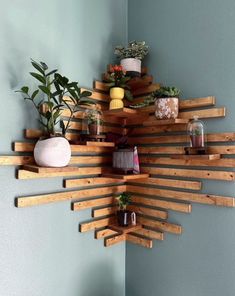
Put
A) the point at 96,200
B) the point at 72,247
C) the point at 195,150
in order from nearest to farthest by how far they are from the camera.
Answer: the point at 195,150
the point at 72,247
the point at 96,200

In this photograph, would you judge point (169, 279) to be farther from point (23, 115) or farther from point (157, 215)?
point (23, 115)

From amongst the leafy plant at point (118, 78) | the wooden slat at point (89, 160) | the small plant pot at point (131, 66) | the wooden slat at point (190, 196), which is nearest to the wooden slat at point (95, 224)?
the wooden slat at point (190, 196)

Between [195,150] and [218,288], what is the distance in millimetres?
710

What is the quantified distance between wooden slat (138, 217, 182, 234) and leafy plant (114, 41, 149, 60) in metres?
1.01

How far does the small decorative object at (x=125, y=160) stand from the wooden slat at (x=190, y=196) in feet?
0.61

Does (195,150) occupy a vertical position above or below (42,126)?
below

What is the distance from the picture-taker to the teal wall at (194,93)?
128 cm

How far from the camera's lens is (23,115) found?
123cm

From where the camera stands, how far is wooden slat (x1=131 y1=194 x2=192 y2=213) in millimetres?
1413

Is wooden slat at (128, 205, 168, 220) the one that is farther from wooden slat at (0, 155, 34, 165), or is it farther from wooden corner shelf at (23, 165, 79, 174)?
wooden slat at (0, 155, 34, 165)

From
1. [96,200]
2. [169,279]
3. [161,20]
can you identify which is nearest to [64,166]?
[96,200]

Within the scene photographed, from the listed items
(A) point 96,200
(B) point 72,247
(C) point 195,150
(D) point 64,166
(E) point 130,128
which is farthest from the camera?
(E) point 130,128

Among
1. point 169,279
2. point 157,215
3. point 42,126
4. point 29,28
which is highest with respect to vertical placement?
point 29,28

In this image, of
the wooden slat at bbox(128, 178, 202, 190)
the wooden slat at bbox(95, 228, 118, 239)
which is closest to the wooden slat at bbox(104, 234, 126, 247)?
the wooden slat at bbox(95, 228, 118, 239)
